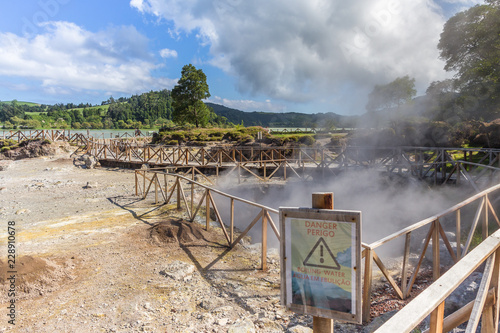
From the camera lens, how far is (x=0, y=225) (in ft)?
22.8

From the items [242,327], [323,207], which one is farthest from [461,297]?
[323,207]

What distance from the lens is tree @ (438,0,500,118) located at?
505 inches

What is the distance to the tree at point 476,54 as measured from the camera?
→ 1283cm

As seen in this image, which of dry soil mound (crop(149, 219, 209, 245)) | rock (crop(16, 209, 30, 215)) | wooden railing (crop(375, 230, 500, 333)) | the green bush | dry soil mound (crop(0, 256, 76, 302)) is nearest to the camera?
wooden railing (crop(375, 230, 500, 333))

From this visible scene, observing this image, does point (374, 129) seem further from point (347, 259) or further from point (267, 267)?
point (347, 259)

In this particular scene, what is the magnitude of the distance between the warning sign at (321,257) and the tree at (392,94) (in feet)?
90.5

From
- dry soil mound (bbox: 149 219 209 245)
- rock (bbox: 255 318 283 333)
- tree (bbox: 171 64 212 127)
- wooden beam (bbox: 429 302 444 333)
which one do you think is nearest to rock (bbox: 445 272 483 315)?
rock (bbox: 255 318 283 333)

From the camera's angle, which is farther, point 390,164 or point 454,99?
point 454,99

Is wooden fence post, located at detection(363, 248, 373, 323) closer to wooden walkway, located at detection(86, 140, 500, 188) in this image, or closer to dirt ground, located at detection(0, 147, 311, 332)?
dirt ground, located at detection(0, 147, 311, 332)

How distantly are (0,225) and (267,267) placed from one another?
6.88 meters

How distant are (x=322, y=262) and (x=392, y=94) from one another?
30150mm

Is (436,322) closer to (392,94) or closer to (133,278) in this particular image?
(133,278)

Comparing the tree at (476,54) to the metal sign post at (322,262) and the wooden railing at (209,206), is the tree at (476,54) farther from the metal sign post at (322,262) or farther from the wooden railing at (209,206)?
the metal sign post at (322,262)

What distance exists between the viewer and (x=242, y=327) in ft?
10.4
